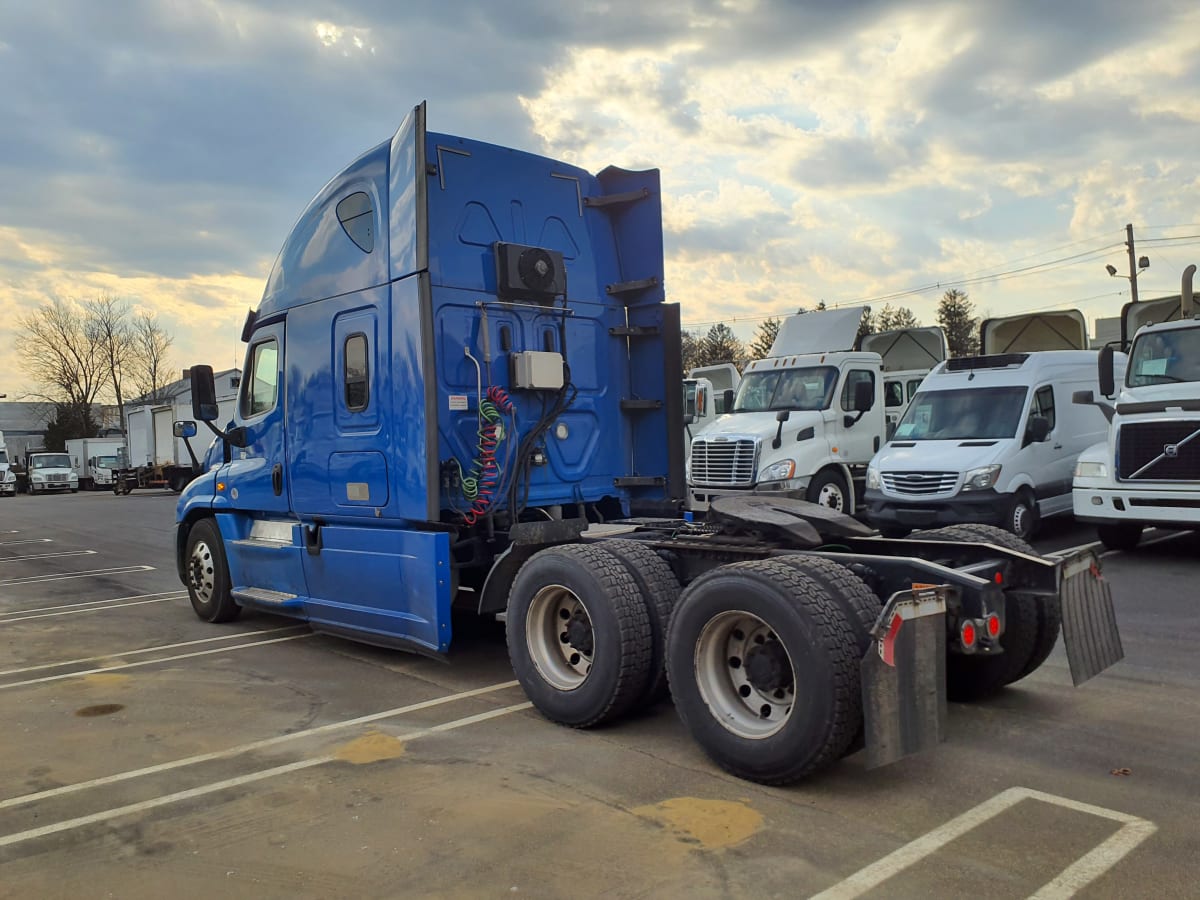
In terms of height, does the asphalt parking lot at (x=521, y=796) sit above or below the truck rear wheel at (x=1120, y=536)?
below

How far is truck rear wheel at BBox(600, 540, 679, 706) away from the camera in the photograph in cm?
520

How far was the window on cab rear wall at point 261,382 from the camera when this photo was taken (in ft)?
26.1

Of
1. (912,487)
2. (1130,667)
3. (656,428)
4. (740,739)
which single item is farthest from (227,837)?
(912,487)

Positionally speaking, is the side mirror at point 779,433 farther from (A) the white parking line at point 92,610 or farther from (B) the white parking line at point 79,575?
(B) the white parking line at point 79,575

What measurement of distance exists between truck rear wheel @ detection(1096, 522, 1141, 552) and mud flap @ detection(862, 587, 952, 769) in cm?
807

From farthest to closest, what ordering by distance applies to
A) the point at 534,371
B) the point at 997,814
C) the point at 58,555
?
the point at 58,555, the point at 534,371, the point at 997,814

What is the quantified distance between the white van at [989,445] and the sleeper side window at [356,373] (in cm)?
729

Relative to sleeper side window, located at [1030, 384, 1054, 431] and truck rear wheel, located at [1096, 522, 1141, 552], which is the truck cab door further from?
truck rear wheel, located at [1096, 522, 1141, 552]

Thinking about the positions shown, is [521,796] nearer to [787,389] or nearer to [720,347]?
[787,389]

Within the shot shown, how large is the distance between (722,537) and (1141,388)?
7774mm

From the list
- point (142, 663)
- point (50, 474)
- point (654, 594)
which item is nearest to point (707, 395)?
point (142, 663)

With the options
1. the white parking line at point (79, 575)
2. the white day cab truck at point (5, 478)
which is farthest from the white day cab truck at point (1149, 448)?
the white day cab truck at point (5, 478)

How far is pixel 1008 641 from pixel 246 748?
13.9 ft

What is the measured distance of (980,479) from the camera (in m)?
11.3
